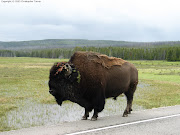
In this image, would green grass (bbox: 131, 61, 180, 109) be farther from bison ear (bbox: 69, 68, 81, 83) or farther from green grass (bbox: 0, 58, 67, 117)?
bison ear (bbox: 69, 68, 81, 83)

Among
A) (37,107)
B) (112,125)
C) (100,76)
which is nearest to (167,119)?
(112,125)

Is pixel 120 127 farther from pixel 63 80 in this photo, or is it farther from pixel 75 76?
pixel 63 80

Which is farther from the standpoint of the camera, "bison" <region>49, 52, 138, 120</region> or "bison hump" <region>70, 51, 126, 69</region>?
"bison hump" <region>70, 51, 126, 69</region>

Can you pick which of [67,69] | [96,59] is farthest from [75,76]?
[96,59]

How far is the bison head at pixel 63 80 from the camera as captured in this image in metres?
7.17

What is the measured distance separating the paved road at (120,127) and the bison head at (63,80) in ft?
3.58

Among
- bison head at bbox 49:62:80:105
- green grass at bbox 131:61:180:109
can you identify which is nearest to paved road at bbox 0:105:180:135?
bison head at bbox 49:62:80:105

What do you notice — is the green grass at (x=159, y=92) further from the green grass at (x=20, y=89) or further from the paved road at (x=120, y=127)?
the green grass at (x=20, y=89)

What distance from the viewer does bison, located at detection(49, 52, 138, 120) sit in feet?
23.8

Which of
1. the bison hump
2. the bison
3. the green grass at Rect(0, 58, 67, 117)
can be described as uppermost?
the bison hump

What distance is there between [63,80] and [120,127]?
95.8 inches

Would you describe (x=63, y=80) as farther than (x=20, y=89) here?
No

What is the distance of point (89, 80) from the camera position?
25.1 ft

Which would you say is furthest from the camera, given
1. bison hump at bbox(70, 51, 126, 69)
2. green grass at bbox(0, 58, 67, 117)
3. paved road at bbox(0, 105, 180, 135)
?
green grass at bbox(0, 58, 67, 117)
